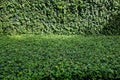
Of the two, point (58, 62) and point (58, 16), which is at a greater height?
point (58, 62)

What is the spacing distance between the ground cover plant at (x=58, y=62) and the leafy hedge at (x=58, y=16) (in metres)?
2.48

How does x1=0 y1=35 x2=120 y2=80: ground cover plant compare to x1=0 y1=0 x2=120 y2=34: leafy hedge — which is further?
x1=0 y1=0 x2=120 y2=34: leafy hedge

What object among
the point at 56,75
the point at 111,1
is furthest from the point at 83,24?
the point at 56,75

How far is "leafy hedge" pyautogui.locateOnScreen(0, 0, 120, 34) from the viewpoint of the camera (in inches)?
347

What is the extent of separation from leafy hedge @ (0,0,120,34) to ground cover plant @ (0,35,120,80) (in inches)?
97.8

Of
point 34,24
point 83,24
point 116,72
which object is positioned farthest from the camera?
point 83,24

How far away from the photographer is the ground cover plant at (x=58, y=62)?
4.55m

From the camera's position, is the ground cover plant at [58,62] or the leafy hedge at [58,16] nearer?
the ground cover plant at [58,62]

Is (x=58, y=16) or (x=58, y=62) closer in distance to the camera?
(x=58, y=62)

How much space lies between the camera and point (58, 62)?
5098 mm

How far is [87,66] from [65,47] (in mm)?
1711

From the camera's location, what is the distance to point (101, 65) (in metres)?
5.06

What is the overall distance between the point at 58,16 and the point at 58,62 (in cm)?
452

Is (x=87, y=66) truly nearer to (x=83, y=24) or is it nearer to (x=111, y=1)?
(x=83, y=24)
